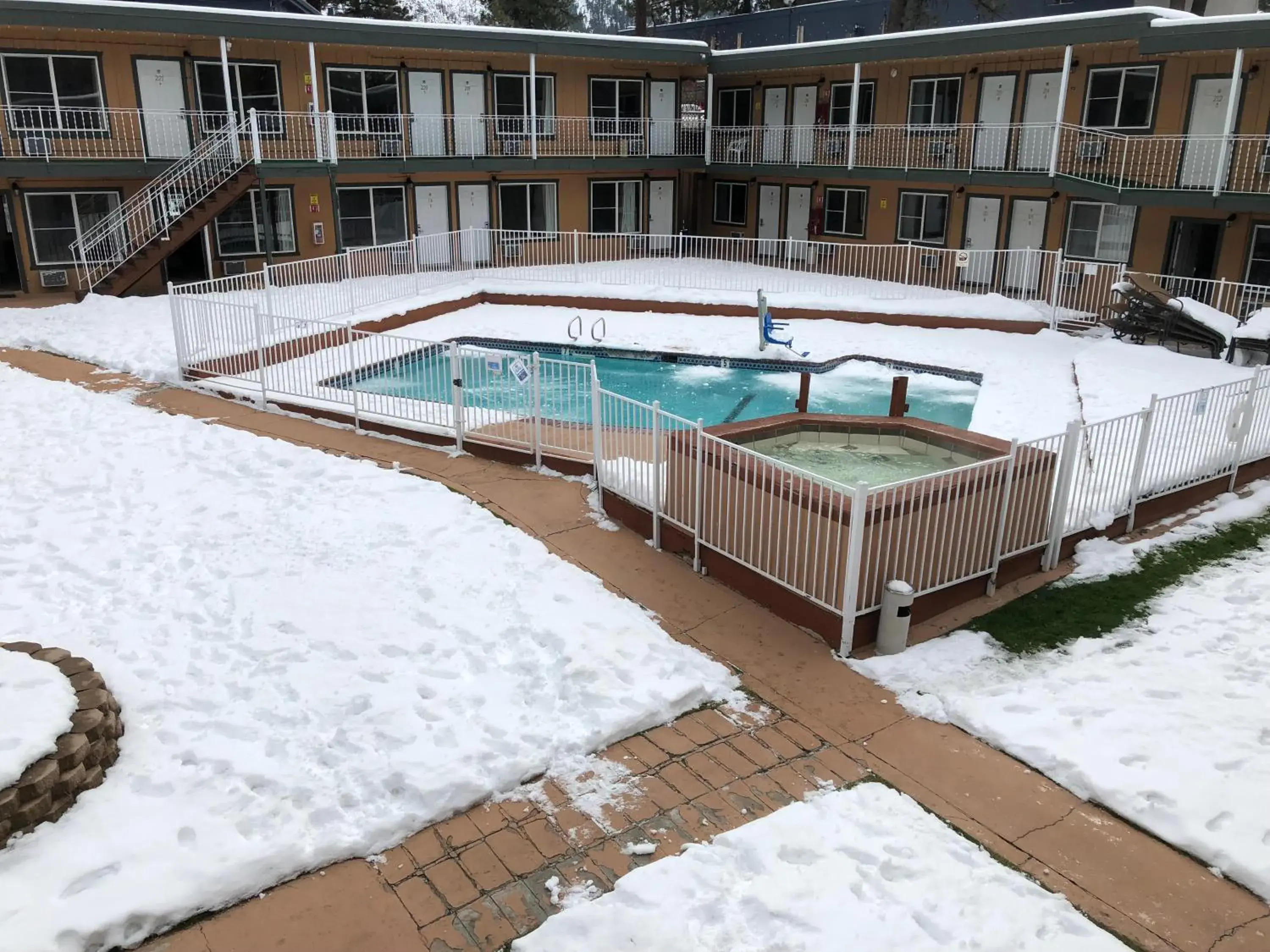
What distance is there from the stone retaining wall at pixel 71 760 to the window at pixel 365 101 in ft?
68.8

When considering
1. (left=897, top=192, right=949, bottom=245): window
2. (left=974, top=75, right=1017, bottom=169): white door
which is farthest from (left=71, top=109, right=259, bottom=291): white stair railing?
(left=974, top=75, right=1017, bottom=169): white door

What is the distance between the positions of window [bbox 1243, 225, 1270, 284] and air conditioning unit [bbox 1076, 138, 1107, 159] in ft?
11.8

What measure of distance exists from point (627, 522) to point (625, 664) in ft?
9.58

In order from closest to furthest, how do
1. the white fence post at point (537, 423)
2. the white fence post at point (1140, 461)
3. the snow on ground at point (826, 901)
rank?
1. the snow on ground at point (826, 901)
2. the white fence post at point (1140, 461)
3. the white fence post at point (537, 423)

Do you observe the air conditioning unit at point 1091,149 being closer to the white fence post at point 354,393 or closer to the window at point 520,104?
the window at point 520,104

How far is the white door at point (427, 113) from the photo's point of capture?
1006 inches

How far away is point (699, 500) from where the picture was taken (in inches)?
355

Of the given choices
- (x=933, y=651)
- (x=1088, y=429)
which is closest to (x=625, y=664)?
(x=933, y=651)

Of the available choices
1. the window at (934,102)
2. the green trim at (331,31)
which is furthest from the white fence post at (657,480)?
the window at (934,102)

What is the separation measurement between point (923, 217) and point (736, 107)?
7857 mm

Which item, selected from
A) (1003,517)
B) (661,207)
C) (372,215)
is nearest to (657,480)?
(1003,517)

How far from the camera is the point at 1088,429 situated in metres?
9.76

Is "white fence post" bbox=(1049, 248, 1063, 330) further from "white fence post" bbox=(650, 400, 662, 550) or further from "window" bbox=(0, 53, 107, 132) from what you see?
"window" bbox=(0, 53, 107, 132)

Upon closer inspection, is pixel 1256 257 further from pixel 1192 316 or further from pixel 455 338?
pixel 455 338
